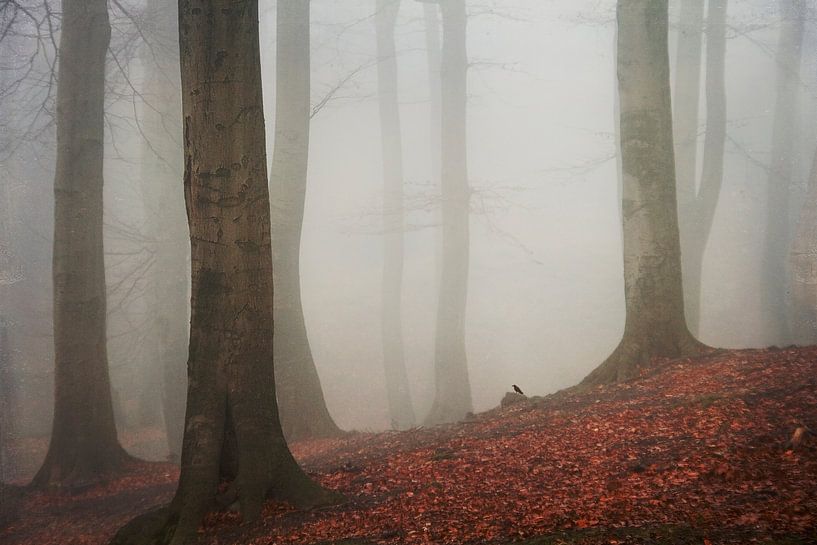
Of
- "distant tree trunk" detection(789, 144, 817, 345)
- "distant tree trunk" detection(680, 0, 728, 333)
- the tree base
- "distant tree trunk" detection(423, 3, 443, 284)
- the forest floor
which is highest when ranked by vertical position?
"distant tree trunk" detection(423, 3, 443, 284)

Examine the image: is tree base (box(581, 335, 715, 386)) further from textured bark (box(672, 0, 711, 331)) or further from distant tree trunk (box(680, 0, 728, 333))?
textured bark (box(672, 0, 711, 331))

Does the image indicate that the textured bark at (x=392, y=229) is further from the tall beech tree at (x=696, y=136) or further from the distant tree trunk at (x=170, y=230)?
the tall beech tree at (x=696, y=136)

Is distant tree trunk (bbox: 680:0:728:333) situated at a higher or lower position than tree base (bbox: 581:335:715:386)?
higher

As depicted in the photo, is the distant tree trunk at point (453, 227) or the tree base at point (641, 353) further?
the distant tree trunk at point (453, 227)

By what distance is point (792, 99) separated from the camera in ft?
56.7

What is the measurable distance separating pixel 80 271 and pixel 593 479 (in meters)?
7.24

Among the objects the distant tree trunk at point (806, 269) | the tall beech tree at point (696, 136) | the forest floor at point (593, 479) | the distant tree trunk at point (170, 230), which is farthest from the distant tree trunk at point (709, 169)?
the distant tree trunk at point (170, 230)

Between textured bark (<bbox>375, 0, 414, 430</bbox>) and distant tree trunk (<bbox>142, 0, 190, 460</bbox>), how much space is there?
6.01 meters

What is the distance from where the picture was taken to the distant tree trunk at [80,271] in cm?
829

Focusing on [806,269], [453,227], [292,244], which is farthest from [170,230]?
[806,269]

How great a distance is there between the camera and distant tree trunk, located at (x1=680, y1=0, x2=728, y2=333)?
14422 mm

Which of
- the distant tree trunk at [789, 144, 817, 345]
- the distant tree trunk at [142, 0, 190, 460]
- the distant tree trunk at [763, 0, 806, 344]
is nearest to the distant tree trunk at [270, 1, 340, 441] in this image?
the distant tree trunk at [142, 0, 190, 460]

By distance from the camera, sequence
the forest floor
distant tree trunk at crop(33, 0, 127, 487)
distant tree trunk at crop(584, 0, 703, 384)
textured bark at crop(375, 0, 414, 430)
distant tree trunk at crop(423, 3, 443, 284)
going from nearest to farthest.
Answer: the forest floor < distant tree trunk at crop(584, 0, 703, 384) < distant tree trunk at crop(33, 0, 127, 487) < textured bark at crop(375, 0, 414, 430) < distant tree trunk at crop(423, 3, 443, 284)

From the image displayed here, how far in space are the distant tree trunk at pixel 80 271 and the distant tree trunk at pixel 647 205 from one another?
664cm
